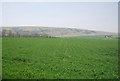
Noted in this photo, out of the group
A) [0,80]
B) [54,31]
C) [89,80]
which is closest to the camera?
[0,80]

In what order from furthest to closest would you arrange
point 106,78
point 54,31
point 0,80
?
point 54,31 < point 106,78 < point 0,80

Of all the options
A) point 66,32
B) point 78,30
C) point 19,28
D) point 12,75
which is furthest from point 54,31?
point 12,75

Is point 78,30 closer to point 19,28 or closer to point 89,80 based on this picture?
point 19,28

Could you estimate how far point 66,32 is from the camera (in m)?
184

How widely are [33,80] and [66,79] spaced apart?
190 centimetres

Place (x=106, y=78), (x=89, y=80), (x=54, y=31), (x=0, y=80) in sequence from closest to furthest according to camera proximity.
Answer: (x=0, y=80)
(x=89, y=80)
(x=106, y=78)
(x=54, y=31)

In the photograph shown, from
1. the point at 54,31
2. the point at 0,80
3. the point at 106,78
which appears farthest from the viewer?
the point at 54,31

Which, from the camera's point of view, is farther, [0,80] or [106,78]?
[106,78]

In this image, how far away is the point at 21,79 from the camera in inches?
340

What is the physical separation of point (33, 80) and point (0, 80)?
5.90 ft

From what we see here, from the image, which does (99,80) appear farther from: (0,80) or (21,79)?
(0,80)

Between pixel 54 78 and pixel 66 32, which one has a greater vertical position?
pixel 54 78

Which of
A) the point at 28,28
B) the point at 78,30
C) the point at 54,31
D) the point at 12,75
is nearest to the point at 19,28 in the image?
the point at 28,28

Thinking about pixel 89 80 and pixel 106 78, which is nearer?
pixel 89 80
